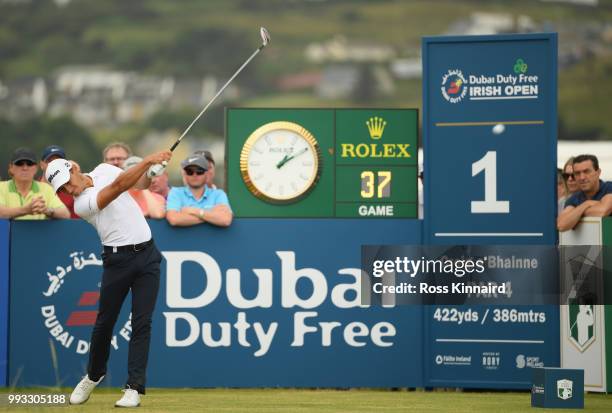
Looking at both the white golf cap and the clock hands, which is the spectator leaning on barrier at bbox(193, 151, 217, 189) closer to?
the clock hands

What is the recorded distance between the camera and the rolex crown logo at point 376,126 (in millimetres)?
11211

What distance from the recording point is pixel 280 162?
444 inches

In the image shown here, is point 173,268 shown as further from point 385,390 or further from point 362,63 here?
point 362,63

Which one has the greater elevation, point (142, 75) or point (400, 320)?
point (142, 75)

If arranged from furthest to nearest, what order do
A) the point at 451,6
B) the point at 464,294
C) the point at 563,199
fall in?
the point at 451,6 < the point at 563,199 < the point at 464,294

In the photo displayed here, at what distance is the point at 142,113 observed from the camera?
69875 mm

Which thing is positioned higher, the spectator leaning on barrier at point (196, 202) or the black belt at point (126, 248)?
the spectator leaning on barrier at point (196, 202)

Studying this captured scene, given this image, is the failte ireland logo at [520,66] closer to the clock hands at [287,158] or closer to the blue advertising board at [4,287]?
the clock hands at [287,158]

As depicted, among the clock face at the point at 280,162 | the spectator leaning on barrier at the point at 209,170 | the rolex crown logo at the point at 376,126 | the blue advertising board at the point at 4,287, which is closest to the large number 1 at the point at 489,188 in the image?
the rolex crown logo at the point at 376,126

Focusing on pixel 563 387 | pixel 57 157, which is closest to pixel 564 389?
pixel 563 387

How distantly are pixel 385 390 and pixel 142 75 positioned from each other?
63224mm

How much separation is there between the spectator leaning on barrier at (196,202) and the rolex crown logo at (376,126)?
1.44 metres

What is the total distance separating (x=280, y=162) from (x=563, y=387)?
11.8ft

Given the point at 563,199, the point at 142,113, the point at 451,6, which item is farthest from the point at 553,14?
the point at 563,199
